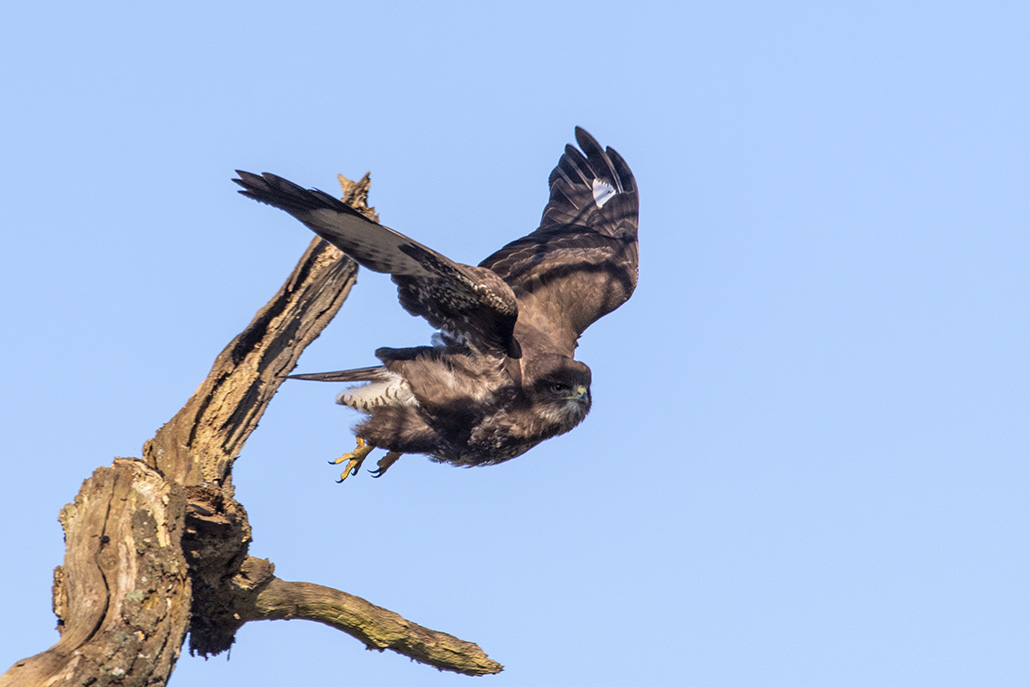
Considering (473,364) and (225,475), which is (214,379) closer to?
(225,475)

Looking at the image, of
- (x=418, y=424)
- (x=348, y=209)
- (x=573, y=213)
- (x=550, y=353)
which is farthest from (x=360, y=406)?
(x=573, y=213)

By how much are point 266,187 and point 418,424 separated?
219 centimetres

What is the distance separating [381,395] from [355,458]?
0.67 metres

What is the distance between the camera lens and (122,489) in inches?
232

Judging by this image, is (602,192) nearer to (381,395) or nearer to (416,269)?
(381,395)

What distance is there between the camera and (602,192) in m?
11.1

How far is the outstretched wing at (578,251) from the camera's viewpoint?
30.9 feet

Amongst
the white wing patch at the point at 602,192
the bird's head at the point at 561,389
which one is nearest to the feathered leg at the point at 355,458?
the bird's head at the point at 561,389

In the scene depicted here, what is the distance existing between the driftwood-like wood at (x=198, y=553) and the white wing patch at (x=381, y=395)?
1.37 meters

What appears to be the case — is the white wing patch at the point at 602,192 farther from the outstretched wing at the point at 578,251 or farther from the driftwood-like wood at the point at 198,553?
the driftwood-like wood at the point at 198,553

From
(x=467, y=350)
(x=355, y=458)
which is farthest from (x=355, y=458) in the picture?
(x=467, y=350)

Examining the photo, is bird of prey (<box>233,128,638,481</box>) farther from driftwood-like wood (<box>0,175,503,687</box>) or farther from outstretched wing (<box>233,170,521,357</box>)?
driftwood-like wood (<box>0,175,503,687</box>)

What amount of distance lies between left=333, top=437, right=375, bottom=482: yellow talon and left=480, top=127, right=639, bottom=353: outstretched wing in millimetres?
1708

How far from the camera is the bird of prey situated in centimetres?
674
